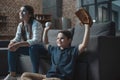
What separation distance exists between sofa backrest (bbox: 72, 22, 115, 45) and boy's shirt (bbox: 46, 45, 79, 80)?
18.7 inches

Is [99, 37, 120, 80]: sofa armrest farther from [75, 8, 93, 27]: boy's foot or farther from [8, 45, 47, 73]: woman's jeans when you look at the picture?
[8, 45, 47, 73]: woman's jeans

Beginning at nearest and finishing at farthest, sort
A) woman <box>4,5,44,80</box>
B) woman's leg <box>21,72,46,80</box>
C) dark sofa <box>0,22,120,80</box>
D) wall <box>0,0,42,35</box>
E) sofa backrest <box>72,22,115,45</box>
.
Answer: woman's leg <box>21,72,46,80</box>, dark sofa <box>0,22,120,80</box>, sofa backrest <box>72,22,115,45</box>, woman <box>4,5,44,80</box>, wall <box>0,0,42,35</box>

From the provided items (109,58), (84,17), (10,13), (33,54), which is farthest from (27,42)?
(10,13)

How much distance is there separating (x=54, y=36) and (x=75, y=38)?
1.86 ft

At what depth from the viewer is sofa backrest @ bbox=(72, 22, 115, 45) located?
279 cm

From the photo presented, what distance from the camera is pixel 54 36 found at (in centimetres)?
354

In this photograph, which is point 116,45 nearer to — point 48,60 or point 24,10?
point 48,60

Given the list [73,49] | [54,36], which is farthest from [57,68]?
[54,36]

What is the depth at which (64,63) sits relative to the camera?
2453mm

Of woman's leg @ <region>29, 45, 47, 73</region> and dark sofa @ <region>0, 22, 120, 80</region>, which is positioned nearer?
dark sofa @ <region>0, 22, 120, 80</region>

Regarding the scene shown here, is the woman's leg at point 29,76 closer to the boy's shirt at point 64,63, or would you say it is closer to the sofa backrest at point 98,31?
the boy's shirt at point 64,63

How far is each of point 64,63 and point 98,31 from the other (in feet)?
2.12

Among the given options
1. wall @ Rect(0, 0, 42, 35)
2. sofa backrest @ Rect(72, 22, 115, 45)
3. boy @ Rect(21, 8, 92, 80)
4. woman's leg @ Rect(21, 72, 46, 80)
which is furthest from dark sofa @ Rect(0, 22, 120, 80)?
wall @ Rect(0, 0, 42, 35)

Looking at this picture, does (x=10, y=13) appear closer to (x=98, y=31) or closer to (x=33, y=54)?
(x=33, y=54)
